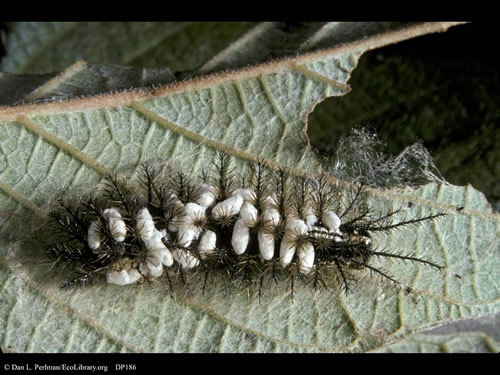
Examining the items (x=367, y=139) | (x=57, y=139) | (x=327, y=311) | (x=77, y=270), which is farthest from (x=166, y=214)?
(x=367, y=139)

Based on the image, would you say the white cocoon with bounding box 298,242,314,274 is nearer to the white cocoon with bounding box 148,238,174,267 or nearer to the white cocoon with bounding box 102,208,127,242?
the white cocoon with bounding box 148,238,174,267

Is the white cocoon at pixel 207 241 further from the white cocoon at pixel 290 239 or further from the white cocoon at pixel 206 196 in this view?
the white cocoon at pixel 290 239

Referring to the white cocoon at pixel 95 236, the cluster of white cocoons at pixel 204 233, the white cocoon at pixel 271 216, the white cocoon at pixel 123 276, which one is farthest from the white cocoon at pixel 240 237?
the white cocoon at pixel 95 236

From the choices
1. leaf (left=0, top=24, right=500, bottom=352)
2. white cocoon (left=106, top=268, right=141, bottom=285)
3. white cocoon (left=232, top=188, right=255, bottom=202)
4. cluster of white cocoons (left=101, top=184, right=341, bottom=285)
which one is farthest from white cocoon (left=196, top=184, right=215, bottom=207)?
white cocoon (left=106, top=268, right=141, bottom=285)

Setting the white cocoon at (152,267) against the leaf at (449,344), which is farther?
the leaf at (449,344)

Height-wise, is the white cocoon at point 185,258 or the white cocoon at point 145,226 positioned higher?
the white cocoon at point 145,226

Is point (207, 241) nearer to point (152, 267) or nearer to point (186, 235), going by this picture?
point (186, 235)
